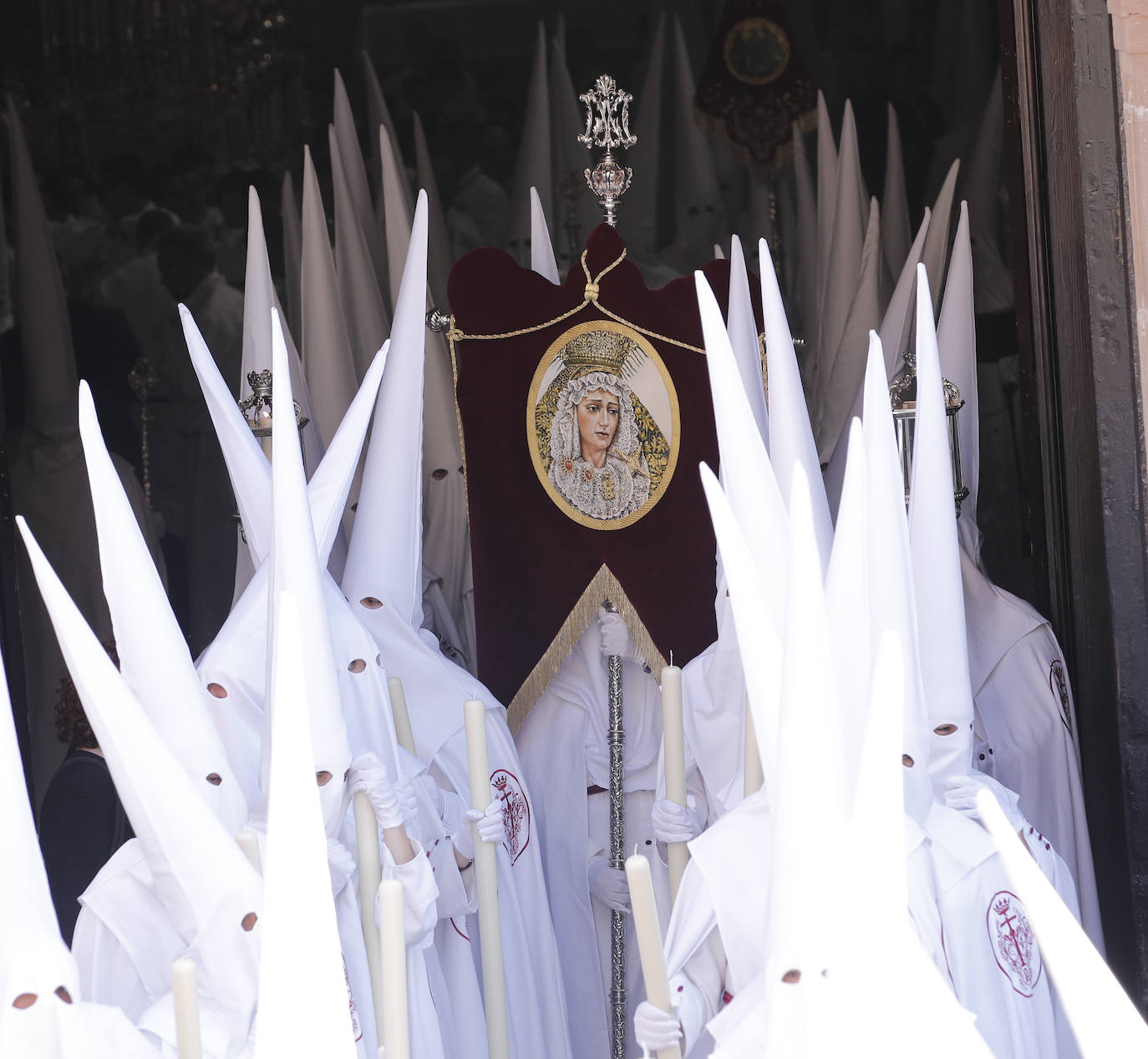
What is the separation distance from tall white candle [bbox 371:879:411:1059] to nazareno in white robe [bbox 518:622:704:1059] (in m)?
1.83

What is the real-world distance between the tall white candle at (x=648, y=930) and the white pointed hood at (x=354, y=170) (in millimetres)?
3667

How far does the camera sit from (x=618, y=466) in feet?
12.6

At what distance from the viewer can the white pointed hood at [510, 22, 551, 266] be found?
20.0ft

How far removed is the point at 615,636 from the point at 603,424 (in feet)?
1.84

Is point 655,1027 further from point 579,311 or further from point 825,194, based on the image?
point 825,194

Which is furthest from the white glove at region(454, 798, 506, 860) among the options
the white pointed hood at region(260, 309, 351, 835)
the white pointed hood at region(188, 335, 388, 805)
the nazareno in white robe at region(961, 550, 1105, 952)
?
Answer: the nazareno in white robe at region(961, 550, 1105, 952)

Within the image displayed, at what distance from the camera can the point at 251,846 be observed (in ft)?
8.07

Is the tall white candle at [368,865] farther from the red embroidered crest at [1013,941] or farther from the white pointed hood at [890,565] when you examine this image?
the red embroidered crest at [1013,941]

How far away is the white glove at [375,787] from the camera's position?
2.80 metres

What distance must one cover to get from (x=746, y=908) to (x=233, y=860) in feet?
2.83

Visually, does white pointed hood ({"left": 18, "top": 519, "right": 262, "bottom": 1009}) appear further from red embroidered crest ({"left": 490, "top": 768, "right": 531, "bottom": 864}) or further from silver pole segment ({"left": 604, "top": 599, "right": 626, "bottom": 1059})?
silver pole segment ({"left": 604, "top": 599, "right": 626, "bottom": 1059})

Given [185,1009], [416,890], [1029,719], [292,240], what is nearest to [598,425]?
[1029,719]

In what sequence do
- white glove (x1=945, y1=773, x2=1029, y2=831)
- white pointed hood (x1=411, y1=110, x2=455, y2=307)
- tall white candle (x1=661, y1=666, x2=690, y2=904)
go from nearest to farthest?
tall white candle (x1=661, y1=666, x2=690, y2=904), white glove (x1=945, y1=773, x2=1029, y2=831), white pointed hood (x1=411, y1=110, x2=455, y2=307)

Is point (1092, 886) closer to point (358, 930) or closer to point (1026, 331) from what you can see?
point (1026, 331)
